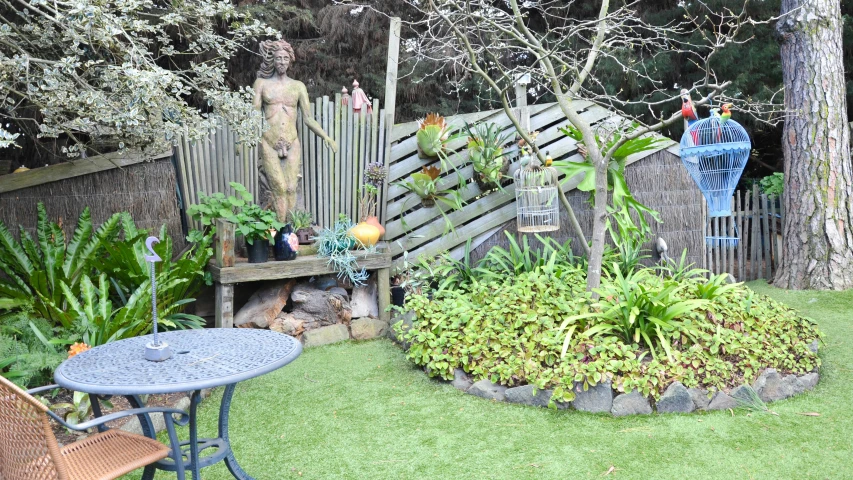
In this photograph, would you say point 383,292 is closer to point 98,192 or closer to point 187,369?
point 98,192

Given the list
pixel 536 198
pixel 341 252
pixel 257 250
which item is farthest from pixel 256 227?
pixel 536 198

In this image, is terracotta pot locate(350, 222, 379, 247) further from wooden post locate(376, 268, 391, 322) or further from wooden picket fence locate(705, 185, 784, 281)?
wooden picket fence locate(705, 185, 784, 281)

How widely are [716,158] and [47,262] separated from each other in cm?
483

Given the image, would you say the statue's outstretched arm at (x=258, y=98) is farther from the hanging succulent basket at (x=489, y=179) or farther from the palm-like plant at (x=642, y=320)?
the palm-like plant at (x=642, y=320)

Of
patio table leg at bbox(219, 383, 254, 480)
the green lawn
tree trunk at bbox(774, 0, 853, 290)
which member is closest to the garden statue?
the green lawn

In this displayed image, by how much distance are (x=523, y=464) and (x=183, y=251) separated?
3.63m

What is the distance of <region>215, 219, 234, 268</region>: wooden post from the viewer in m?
5.03

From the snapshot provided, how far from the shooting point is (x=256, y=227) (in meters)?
5.11

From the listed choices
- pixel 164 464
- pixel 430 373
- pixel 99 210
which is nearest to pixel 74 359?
pixel 164 464

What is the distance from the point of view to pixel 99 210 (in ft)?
16.9

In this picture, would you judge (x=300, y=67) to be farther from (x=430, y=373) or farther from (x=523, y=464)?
(x=523, y=464)

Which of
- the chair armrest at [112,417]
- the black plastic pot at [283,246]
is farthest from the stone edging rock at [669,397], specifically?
the black plastic pot at [283,246]

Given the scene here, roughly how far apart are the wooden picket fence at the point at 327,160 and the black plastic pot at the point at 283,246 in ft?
2.14

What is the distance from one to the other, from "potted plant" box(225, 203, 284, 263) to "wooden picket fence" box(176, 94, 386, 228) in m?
0.62
